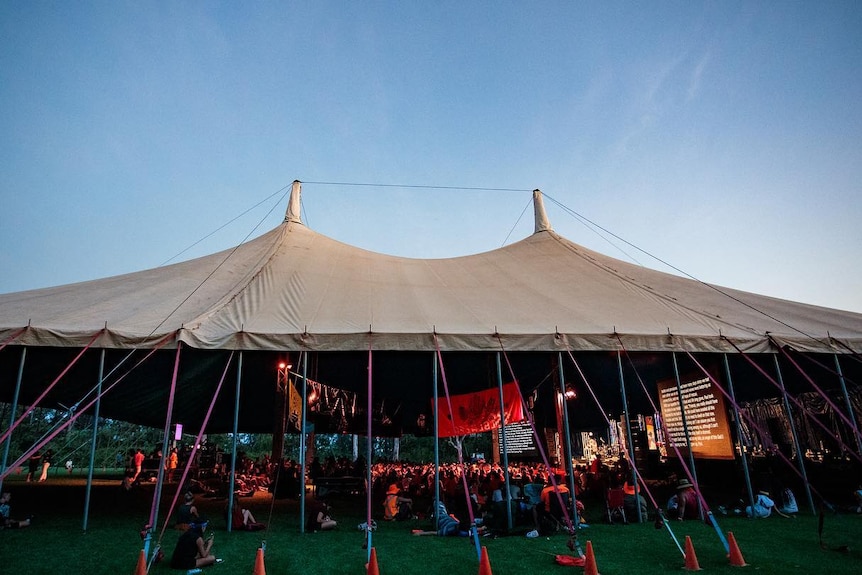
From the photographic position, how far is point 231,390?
39.4 feet

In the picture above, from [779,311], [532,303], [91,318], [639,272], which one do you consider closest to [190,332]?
[91,318]

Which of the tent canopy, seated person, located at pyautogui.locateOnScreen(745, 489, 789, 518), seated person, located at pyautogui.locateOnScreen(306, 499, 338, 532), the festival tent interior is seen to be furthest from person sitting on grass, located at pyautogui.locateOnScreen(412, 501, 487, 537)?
seated person, located at pyautogui.locateOnScreen(745, 489, 789, 518)

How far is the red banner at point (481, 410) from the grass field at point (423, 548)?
338cm

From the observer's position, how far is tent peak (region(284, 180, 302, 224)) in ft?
36.2

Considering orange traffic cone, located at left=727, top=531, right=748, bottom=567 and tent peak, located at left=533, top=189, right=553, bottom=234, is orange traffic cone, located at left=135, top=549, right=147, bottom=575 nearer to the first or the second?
orange traffic cone, located at left=727, top=531, right=748, bottom=567

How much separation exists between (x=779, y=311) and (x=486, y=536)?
21.6 ft

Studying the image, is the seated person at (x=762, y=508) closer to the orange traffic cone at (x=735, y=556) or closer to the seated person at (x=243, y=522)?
the orange traffic cone at (x=735, y=556)

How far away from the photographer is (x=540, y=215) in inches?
478

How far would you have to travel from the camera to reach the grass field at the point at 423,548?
4.92 metres

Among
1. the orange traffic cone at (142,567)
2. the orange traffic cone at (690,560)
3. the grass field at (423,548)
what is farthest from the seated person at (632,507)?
the orange traffic cone at (142,567)

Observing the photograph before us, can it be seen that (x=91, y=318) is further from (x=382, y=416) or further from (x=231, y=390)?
(x=382, y=416)

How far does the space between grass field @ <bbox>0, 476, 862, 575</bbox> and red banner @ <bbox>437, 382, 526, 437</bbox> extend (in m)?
3.38

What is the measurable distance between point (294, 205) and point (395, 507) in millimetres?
6723

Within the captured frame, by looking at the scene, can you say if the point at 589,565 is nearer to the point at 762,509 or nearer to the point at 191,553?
the point at 191,553
